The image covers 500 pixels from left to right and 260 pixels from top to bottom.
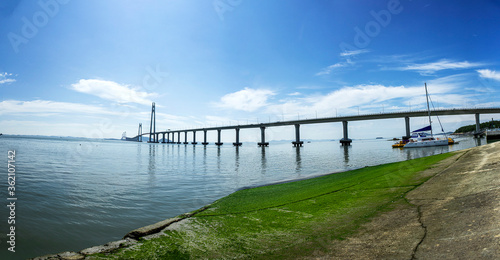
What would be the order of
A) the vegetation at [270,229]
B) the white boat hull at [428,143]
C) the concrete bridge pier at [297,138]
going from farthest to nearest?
the concrete bridge pier at [297,138] → the white boat hull at [428,143] → the vegetation at [270,229]

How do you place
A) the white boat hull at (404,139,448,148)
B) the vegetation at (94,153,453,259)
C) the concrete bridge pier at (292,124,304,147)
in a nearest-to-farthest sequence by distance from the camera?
the vegetation at (94,153,453,259), the white boat hull at (404,139,448,148), the concrete bridge pier at (292,124,304,147)

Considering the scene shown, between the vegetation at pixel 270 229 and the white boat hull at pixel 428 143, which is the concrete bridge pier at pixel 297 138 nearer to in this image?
the white boat hull at pixel 428 143

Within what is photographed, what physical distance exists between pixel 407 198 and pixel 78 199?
1430cm

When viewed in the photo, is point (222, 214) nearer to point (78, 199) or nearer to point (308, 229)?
point (308, 229)

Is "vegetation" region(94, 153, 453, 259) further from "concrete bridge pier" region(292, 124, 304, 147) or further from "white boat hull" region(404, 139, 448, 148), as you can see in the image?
"concrete bridge pier" region(292, 124, 304, 147)

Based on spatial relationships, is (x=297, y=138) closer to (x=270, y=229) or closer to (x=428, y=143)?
(x=428, y=143)

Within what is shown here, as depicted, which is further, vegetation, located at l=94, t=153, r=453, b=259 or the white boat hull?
the white boat hull

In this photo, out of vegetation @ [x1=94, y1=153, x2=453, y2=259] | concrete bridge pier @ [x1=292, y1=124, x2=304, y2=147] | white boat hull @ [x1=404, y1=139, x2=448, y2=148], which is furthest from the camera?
concrete bridge pier @ [x1=292, y1=124, x2=304, y2=147]

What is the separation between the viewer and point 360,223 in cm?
493

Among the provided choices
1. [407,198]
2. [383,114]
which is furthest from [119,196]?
[383,114]

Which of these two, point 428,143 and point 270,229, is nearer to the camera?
point 270,229

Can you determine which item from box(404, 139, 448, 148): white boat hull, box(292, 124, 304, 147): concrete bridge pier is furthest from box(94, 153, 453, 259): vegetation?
box(292, 124, 304, 147): concrete bridge pier

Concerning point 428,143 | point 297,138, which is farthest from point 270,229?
point 297,138

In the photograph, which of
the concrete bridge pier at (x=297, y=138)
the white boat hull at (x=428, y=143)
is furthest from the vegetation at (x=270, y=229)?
the concrete bridge pier at (x=297, y=138)
